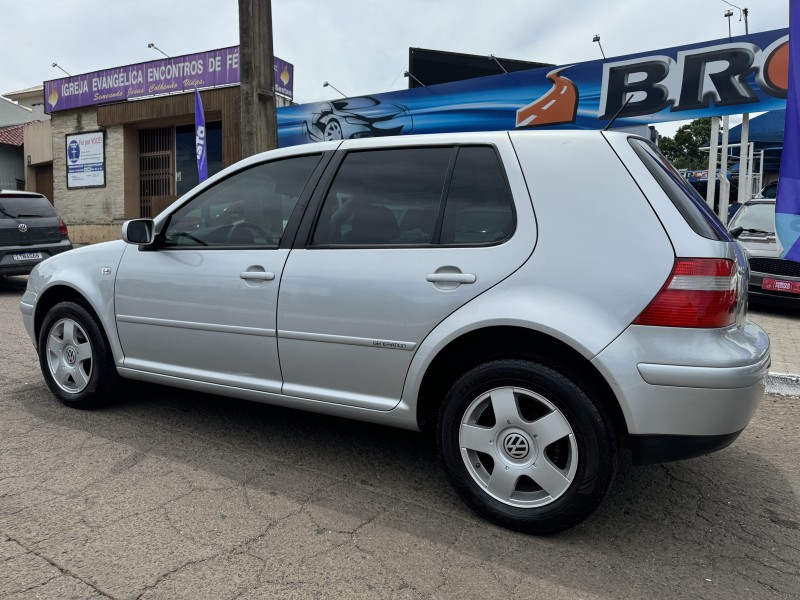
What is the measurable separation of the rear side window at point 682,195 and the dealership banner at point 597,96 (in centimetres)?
567

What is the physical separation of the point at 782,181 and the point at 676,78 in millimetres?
7046

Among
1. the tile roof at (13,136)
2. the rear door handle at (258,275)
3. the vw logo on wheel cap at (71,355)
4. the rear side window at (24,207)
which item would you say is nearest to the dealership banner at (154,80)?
the tile roof at (13,136)

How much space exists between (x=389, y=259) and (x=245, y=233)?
99cm

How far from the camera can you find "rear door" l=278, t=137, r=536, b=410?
2713 mm

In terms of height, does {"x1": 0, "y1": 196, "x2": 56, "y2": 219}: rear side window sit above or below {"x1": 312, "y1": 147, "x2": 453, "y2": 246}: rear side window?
above

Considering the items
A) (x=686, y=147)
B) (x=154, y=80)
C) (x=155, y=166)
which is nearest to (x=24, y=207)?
(x=154, y=80)

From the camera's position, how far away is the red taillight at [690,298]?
2354 mm

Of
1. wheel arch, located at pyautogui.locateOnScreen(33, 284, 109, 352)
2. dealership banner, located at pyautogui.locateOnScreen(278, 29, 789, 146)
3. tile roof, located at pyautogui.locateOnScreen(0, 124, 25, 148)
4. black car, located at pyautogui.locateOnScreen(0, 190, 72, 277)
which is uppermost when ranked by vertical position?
tile roof, located at pyautogui.locateOnScreen(0, 124, 25, 148)

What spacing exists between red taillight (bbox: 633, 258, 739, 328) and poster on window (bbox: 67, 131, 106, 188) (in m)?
21.3

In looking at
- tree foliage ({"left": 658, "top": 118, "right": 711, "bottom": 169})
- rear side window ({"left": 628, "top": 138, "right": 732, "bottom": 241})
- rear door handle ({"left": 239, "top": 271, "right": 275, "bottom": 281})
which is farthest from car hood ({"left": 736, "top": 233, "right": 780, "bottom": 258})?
tree foliage ({"left": 658, "top": 118, "right": 711, "bottom": 169})

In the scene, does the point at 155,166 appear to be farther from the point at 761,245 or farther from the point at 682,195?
the point at 682,195

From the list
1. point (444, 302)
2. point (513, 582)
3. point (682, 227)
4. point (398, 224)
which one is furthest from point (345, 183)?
point (513, 582)

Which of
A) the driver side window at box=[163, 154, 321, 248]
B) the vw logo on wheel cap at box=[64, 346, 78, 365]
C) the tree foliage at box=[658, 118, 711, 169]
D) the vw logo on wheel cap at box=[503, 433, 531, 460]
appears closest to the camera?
the vw logo on wheel cap at box=[503, 433, 531, 460]

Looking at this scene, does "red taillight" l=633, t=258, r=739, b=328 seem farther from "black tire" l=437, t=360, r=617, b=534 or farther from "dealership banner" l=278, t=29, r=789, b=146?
"dealership banner" l=278, t=29, r=789, b=146
